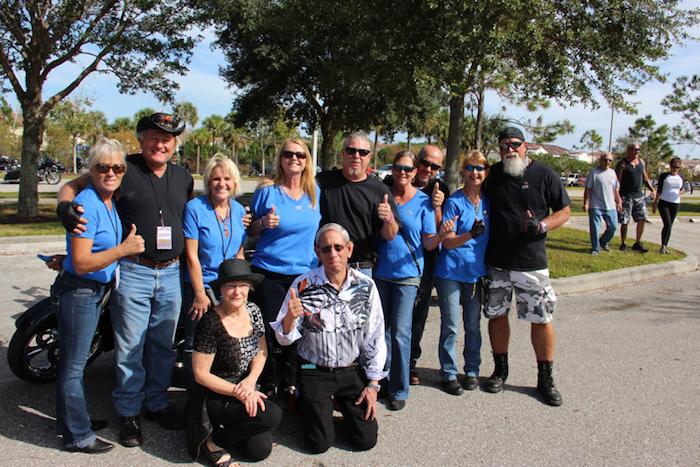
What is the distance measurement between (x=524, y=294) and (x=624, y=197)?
7271mm

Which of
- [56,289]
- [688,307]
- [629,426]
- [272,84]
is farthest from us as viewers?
[272,84]

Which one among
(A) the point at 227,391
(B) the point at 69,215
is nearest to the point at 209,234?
(B) the point at 69,215

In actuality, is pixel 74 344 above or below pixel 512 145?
below

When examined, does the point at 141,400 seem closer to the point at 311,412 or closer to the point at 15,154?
the point at 311,412

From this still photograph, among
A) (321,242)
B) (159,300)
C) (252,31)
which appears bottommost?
(159,300)

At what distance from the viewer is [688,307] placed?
6.70 metres

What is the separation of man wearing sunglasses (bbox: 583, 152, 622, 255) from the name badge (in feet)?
25.6

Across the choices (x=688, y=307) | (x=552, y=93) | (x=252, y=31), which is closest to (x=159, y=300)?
(x=688, y=307)

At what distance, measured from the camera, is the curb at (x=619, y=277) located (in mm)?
7289

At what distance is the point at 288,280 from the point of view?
362cm

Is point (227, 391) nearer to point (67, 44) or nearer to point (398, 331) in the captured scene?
point (398, 331)

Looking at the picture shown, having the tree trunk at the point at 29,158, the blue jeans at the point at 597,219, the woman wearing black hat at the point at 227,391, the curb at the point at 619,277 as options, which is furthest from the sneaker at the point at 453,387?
the tree trunk at the point at 29,158

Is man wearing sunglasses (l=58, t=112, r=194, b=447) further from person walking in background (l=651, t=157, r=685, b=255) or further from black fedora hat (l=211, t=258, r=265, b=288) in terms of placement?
person walking in background (l=651, t=157, r=685, b=255)

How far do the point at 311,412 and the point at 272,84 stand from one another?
16.4m
